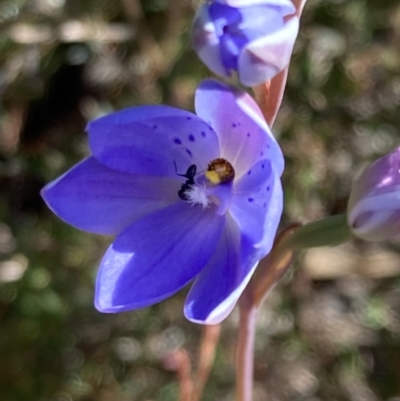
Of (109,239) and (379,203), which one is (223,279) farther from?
(109,239)

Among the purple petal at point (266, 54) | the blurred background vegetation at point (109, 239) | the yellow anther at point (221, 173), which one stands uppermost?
the purple petal at point (266, 54)

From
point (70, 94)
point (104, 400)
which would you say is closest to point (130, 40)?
point (70, 94)

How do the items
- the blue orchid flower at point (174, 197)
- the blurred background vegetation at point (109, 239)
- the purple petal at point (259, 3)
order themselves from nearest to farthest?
1. the purple petal at point (259, 3)
2. the blue orchid flower at point (174, 197)
3. the blurred background vegetation at point (109, 239)

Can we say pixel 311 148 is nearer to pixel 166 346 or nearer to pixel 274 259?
pixel 166 346

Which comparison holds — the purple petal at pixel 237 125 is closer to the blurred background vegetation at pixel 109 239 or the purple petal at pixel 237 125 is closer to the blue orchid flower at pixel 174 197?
the blue orchid flower at pixel 174 197

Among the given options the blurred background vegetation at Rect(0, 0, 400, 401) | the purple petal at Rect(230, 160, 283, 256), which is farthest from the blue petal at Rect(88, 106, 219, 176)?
the blurred background vegetation at Rect(0, 0, 400, 401)

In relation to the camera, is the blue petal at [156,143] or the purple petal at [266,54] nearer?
the purple petal at [266,54]

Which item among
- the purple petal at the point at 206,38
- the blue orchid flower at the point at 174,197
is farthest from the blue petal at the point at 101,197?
the purple petal at the point at 206,38

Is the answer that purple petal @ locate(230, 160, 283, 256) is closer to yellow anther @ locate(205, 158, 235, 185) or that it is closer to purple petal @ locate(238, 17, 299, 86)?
yellow anther @ locate(205, 158, 235, 185)
